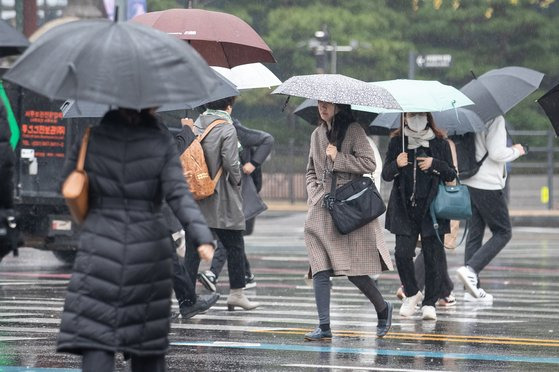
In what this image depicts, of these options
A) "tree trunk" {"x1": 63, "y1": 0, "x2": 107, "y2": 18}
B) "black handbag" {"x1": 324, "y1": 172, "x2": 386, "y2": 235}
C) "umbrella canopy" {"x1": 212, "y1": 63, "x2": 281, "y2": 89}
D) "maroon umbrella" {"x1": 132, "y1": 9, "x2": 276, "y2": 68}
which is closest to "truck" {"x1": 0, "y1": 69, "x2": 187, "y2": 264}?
"umbrella canopy" {"x1": 212, "y1": 63, "x2": 281, "y2": 89}

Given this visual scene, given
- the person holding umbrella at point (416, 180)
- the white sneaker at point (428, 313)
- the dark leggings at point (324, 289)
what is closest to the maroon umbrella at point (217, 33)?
the person holding umbrella at point (416, 180)

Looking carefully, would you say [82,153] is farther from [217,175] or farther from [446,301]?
[446,301]

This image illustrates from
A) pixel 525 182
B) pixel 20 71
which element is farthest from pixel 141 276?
pixel 525 182

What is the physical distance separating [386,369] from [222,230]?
3173mm

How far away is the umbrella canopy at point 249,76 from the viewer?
37.3 feet

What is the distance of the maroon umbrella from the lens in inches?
408

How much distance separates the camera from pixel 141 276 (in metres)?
6.02

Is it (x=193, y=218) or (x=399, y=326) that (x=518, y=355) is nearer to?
(x=399, y=326)

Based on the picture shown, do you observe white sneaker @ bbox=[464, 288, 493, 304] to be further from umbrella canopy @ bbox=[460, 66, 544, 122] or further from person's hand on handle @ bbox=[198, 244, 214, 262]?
person's hand on handle @ bbox=[198, 244, 214, 262]

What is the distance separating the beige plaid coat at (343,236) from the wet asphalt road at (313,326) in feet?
1.76

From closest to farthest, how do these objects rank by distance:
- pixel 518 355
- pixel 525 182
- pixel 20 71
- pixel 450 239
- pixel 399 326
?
1. pixel 20 71
2. pixel 518 355
3. pixel 399 326
4. pixel 450 239
5. pixel 525 182

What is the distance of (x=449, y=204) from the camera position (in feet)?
35.0

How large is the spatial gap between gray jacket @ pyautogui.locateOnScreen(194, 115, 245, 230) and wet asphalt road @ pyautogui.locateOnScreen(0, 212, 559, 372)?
31.0 inches

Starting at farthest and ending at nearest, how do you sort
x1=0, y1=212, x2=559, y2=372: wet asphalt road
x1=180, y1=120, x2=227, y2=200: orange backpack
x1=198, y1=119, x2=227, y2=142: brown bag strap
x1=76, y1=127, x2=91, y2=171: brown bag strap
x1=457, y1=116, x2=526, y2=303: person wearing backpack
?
x1=457, y1=116, x2=526, y2=303: person wearing backpack
x1=198, y1=119, x2=227, y2=142: brown bag strap
x1=180, y1=120, x2=227, y2=200: orange backpack
x1=0, y1=212, x2=559, y2=372: wet asphalt road
x1=76, y1=127, x2=91, y2=171: brown bag strap
